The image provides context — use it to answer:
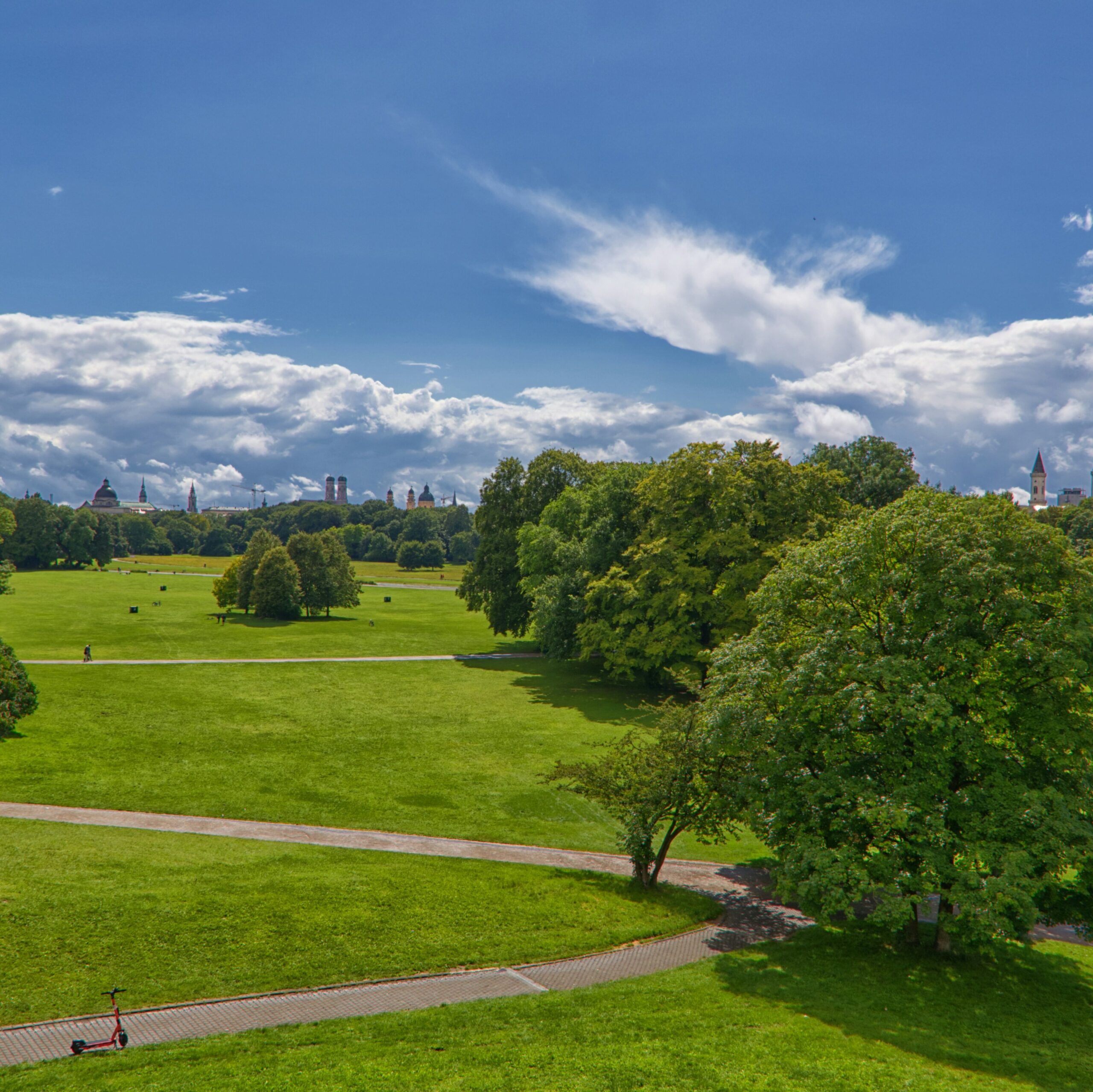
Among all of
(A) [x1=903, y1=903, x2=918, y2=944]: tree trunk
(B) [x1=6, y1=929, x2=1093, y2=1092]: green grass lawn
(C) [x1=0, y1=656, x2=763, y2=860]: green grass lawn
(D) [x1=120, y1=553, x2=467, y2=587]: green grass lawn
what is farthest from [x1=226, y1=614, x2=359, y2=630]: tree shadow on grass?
(A) [x1=903, y1=903, x2=918, y2=944]: tree trunk

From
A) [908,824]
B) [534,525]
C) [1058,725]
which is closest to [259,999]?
[908,824]

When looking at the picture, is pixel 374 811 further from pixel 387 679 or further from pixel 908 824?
pixel 387 679

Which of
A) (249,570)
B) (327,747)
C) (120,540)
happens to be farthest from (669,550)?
(120,540)

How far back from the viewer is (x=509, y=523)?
215 ft

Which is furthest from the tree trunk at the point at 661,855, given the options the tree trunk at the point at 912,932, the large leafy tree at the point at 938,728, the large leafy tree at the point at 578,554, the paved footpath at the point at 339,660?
the paved footpath at the point at 339,660

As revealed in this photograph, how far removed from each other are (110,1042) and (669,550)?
114 ft

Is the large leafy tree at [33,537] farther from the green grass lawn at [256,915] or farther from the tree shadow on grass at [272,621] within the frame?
the green grass lawn at [256,915]

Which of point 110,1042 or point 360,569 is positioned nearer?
point 110,1042

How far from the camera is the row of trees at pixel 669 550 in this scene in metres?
42.2

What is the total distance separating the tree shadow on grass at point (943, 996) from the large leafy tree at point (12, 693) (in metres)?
28.9

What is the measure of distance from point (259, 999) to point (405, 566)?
149922mm

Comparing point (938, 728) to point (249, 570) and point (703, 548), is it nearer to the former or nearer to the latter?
point (703, 548)

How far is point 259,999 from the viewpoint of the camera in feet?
47.3

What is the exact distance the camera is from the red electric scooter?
1196 centimetres
